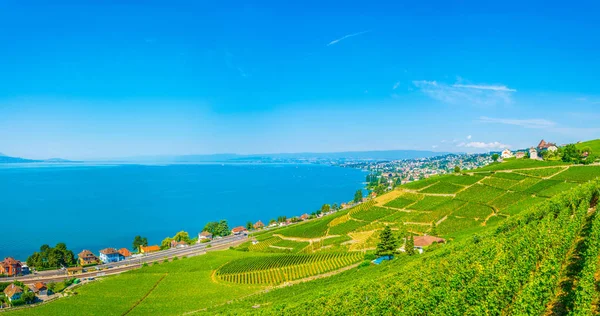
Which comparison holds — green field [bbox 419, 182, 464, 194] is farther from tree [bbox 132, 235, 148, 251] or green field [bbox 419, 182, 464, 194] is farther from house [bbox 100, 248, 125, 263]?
house [bbox 100, 248, 125, 263]

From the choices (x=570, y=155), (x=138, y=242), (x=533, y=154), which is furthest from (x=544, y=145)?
(x=138, y=242)

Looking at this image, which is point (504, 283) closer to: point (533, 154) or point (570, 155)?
point (570, 155)

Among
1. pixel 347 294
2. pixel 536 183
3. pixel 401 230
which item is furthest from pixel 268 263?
pixel 536 183

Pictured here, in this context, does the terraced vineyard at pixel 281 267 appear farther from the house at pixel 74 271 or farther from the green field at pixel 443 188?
the green field at pixel 443 188

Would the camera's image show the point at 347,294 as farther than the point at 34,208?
No

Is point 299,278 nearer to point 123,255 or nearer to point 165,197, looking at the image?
point 123,255

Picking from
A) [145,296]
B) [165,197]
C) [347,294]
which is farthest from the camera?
[165,197]
